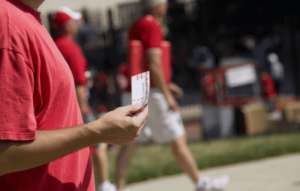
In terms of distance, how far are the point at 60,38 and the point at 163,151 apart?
9.33 ft

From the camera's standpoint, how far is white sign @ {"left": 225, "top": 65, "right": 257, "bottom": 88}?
282 inches

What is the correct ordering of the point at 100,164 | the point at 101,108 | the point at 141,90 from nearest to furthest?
the point at 141,90 < the point at 100,164 < the point at 101,108

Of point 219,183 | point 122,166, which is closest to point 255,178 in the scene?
point 219,183

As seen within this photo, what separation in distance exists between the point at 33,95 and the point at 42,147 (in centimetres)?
16

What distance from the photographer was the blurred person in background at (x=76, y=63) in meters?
3.71

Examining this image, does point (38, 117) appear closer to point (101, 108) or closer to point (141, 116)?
point (141, 116)

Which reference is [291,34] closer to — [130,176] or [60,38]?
[130,176]

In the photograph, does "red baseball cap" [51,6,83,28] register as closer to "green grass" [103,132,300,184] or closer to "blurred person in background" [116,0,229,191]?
"blurred person in background" [116,0,229,191]

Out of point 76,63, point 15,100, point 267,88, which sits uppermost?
point 15,100

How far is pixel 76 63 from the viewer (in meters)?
3.72

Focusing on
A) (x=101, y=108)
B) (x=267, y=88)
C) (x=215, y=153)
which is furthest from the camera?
(x=101, y=108)

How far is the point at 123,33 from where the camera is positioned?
41.9 feet

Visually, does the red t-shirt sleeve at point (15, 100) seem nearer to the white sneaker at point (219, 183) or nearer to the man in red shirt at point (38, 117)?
the man in red shirt at point (38, 117)

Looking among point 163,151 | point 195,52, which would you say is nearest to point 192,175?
point 163,151
